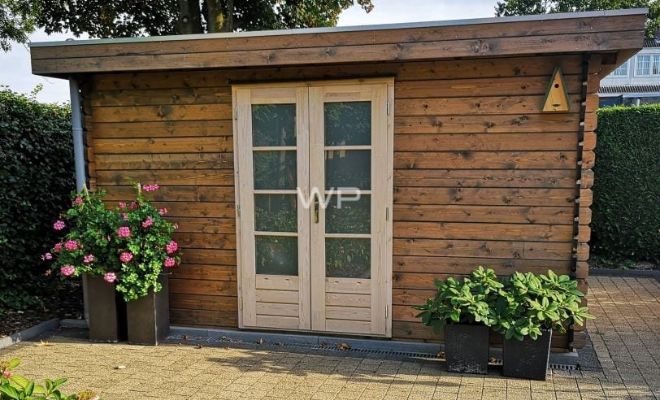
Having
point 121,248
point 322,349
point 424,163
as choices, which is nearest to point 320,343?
point 322,349

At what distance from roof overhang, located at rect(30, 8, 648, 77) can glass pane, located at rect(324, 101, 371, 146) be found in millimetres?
417

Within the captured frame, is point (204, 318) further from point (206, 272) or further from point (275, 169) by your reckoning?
point (275, 169)

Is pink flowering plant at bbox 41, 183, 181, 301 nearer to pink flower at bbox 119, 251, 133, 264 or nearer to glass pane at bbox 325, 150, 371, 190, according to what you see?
pink flower at bbox 119, 251, 133, 264

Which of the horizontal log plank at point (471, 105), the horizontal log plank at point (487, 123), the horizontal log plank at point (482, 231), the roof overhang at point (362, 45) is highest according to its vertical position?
the roof overhang at point (362, 45)

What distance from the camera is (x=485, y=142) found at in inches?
145

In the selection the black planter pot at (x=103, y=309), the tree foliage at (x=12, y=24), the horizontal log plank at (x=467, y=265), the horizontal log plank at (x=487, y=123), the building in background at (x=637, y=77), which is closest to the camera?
the horizontal log plank at (x=487, y=123)

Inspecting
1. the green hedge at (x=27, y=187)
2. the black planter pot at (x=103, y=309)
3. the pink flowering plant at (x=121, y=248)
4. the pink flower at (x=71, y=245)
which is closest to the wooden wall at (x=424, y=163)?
the pink flowering plant at (x=121, y=248)

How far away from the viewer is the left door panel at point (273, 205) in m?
4.01

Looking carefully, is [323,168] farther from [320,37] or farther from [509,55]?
[509,55]

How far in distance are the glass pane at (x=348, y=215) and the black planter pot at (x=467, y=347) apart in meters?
1.02

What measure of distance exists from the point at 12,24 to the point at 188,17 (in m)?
4.44

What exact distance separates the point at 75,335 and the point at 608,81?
29.6m

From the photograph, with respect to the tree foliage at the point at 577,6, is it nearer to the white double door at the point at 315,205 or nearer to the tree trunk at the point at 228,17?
the tree trunk at the point at 228,17

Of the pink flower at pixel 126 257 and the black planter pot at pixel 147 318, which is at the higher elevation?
the pink flower at pixel 126 257
